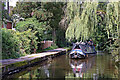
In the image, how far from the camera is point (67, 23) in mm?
19844

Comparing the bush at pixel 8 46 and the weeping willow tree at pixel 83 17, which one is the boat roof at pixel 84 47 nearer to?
the weeping willow tree at pixel 83 17

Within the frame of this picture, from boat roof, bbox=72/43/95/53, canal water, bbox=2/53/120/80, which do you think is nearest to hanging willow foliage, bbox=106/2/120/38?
canal water, bbox=2/53/120/80

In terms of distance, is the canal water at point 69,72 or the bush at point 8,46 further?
the bush at point 8,46

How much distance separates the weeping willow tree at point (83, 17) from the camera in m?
16.2

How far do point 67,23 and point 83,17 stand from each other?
11.7ft

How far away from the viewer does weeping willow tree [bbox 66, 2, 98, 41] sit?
53.0 feet

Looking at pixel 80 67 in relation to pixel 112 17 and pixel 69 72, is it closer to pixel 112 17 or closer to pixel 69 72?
pixel 69 72

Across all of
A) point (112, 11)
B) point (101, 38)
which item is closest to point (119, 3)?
point (112, 11)

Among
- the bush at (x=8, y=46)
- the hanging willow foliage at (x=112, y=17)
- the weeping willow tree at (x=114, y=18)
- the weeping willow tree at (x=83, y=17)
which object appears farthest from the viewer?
the weeping willow tree at (x=83, y=17)

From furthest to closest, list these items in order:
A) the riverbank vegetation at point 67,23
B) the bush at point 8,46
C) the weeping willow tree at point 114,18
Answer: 1. the riverbank vegetation at point 67,23
2. the bush at point 8,46
3. the weeping willow tree at point 114,18

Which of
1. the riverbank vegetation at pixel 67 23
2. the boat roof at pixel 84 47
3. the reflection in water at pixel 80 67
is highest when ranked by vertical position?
the riverbank vegetation at pixel 67 23

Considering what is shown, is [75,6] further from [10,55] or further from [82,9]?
[10,55]

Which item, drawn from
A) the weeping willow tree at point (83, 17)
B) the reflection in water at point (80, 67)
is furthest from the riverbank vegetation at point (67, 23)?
the reflection in water at point (80, 67)

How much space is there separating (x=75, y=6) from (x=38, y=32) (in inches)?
264
